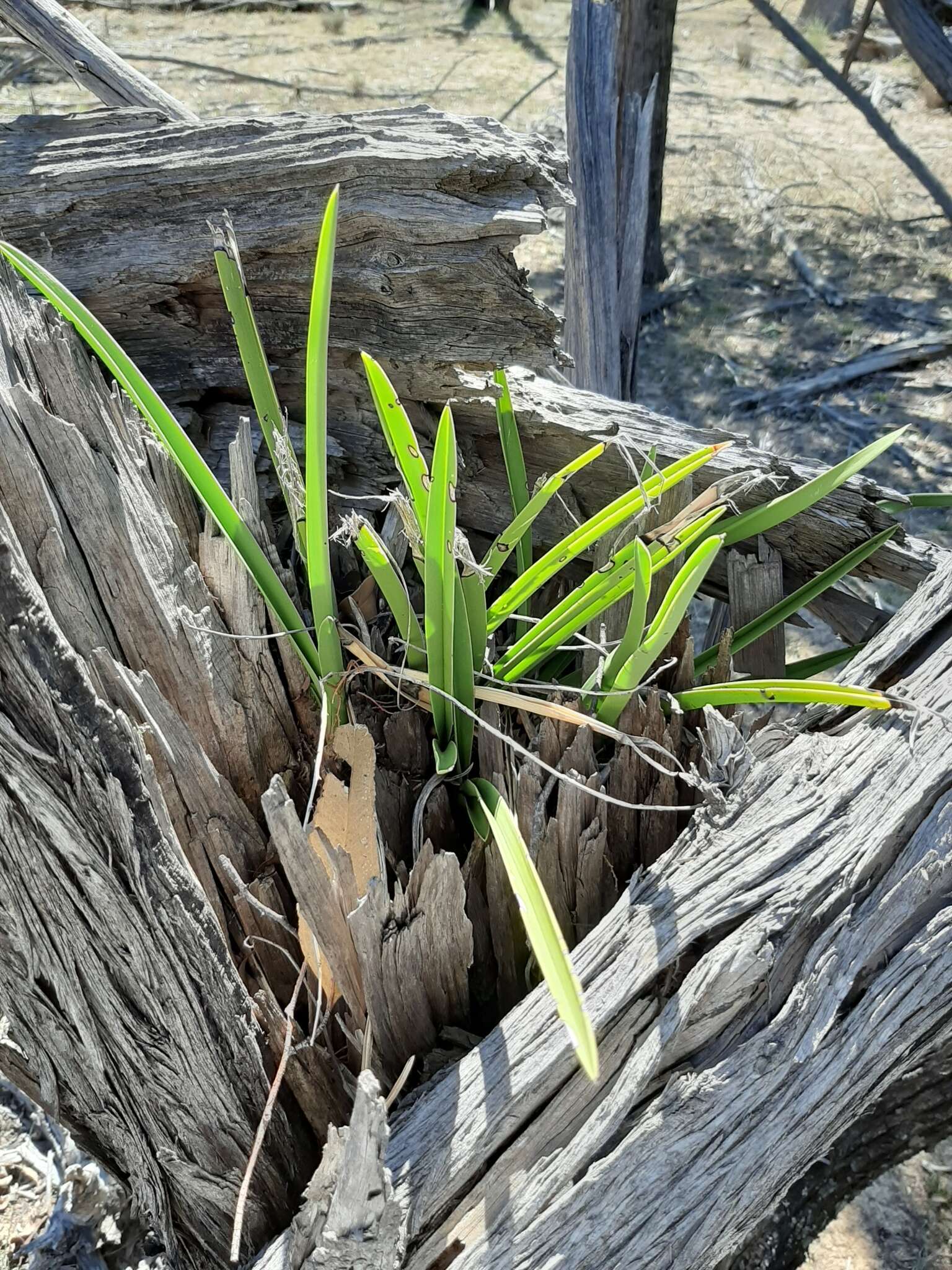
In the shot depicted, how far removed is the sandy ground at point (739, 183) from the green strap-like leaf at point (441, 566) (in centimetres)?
98

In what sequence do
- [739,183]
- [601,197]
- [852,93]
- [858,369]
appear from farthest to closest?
[739,183]
[858,369]
[852,93]
[601,197]

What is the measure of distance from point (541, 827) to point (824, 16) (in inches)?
422

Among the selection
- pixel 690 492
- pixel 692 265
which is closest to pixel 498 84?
pixel 692 265

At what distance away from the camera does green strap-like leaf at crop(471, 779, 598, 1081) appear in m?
0.63

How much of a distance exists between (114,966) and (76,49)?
1602 millimetres

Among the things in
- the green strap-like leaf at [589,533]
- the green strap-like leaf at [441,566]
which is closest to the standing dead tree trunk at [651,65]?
the green strap-like leaf at [589,533]

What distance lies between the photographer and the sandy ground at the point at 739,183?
297cm

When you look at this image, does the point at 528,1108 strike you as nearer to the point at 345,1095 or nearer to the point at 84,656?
the point at 345,1095

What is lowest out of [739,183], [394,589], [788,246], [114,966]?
[114,966]

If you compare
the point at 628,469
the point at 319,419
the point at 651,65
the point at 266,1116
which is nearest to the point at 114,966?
the point at 266,1116

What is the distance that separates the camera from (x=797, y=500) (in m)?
1.13

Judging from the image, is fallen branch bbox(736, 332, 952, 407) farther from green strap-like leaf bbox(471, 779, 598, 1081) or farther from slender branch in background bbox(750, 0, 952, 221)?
green strap-like leaf bbox(471, 779, 598, 1081)

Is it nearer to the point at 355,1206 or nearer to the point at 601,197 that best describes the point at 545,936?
the point at 355,1206

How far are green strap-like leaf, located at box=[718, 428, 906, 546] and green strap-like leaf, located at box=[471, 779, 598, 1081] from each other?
1.57ft
